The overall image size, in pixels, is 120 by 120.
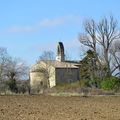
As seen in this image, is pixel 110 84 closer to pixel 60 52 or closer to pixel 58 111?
pixel 60 52

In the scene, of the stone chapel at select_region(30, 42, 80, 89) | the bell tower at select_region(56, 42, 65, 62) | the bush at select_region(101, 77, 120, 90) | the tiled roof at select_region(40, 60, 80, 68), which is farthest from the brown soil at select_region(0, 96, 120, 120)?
the bell tower at select_region(56, 42, 65, 62)

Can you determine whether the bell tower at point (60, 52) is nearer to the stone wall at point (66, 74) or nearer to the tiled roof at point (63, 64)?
the tiled roof at point (63, 64)

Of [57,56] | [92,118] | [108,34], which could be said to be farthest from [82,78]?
[92,118]

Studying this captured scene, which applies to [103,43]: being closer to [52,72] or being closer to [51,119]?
[52,72]

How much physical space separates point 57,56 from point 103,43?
3479 cm

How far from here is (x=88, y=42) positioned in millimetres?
93438

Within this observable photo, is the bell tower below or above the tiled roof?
above

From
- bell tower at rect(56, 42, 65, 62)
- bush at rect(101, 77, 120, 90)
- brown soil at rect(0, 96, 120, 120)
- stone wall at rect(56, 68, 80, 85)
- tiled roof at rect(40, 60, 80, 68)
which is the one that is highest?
bell tower at rect(56, 42, 65, 62)

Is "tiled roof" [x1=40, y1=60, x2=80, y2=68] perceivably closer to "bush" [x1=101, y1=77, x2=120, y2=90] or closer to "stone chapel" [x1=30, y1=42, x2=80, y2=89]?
"stone chapel" [x1=30, y1=42, x2=80, y2=89]

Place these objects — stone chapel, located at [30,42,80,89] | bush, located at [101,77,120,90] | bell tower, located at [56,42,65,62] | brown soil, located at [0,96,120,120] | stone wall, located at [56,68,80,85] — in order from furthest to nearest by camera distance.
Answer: bell tower, located at [56,42,65,62] → stone wall, located at [56,68,80,85] → stone chapel, located at [30,42,80,89] → bush, located at [101,77,120,90] → brown soil, located at [0,96,120,120]

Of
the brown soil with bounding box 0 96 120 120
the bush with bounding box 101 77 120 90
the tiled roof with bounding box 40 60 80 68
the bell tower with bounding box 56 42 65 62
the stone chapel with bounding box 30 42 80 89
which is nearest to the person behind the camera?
the brown soil with bounding box 0 96 120 120

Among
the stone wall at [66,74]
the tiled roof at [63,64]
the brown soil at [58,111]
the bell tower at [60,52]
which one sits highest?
the bell tower at [60,52]

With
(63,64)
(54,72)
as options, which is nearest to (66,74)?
(63,64)

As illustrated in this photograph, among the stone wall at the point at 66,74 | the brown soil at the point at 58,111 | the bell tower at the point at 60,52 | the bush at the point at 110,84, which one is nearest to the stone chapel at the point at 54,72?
the stone wall at the point at 66,74
